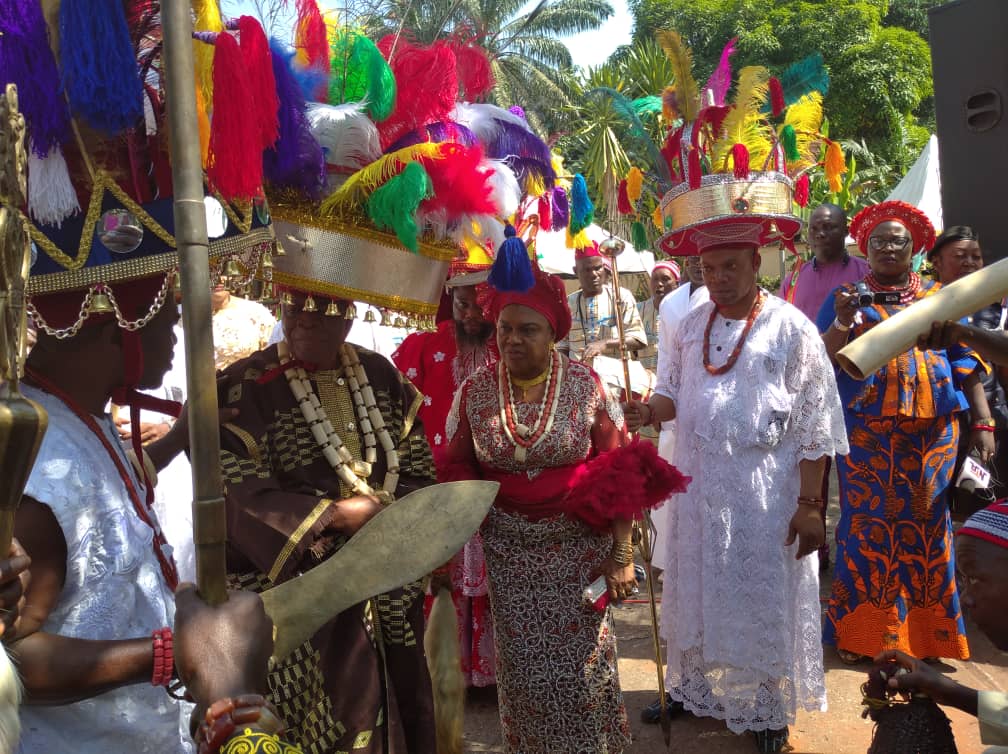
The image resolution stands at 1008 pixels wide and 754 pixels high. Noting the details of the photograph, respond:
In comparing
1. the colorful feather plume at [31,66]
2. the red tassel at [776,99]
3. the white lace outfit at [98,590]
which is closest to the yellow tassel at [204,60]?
the colorful feather plume at [31,66]

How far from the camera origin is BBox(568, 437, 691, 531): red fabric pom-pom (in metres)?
3.43

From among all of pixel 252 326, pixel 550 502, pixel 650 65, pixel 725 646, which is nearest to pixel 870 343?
pixel 550 502

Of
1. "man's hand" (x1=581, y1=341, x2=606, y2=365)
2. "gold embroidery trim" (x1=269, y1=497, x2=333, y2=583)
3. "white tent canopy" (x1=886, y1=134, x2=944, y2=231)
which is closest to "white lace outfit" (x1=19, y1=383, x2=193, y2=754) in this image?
"gold embroidery trim" (x1=269, y1=497, x2=333, y2=583)

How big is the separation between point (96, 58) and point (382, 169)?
984mm

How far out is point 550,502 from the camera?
355cm

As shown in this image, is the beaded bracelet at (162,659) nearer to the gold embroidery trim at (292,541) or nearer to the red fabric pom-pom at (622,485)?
the gold embroidery trim at (292,541)

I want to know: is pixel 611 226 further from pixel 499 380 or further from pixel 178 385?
pixel 178 385

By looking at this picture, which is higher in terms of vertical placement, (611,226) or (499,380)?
(611,226)

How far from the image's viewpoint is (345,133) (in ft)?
8.22

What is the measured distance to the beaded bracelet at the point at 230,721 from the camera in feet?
4.04

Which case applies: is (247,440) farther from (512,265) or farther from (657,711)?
(657,711)

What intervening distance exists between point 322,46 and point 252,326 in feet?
10.1

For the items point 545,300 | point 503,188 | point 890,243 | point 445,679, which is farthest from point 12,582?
point 890,243

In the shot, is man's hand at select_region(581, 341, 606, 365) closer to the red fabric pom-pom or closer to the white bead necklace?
the red fabric pom-pom
